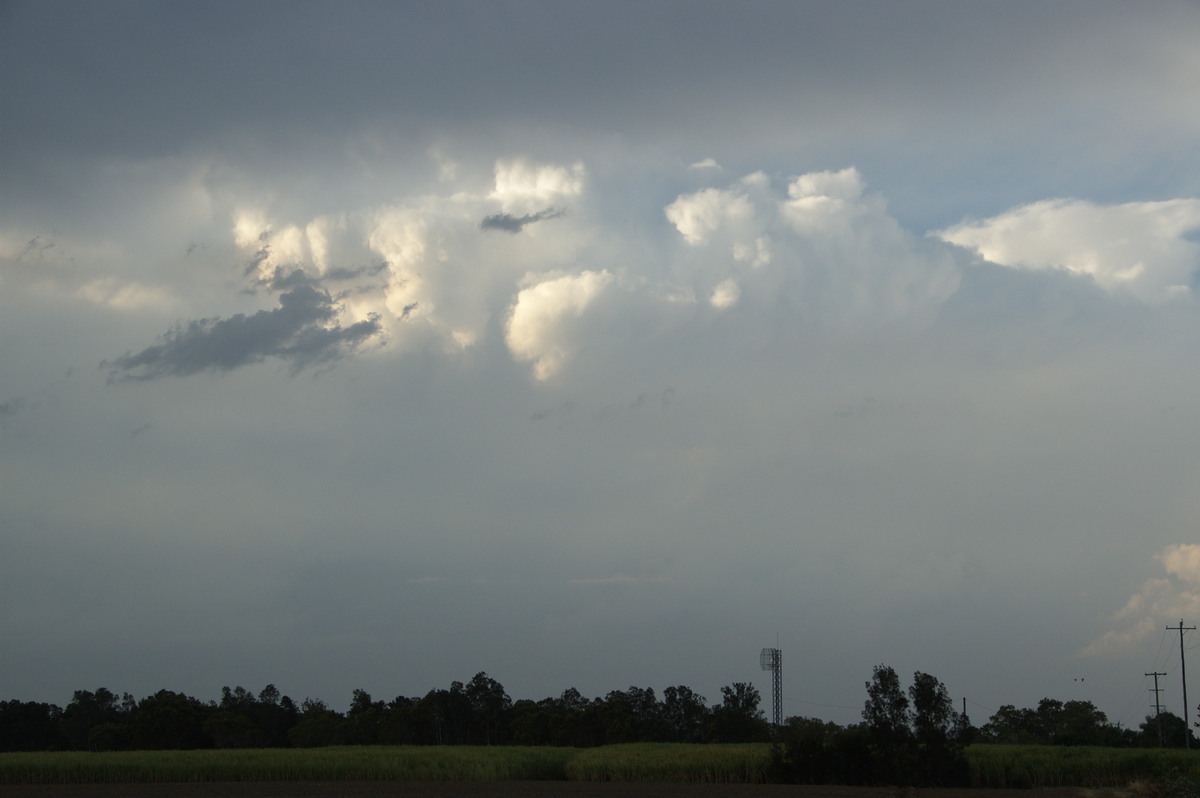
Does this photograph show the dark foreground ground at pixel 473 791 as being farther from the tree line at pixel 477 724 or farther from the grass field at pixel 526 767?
the tree line at pixel 477 724

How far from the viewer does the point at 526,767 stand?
59438mm

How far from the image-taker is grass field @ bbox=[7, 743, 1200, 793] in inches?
2046

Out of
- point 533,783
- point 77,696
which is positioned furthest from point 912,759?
point 77,696

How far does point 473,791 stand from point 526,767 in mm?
13186

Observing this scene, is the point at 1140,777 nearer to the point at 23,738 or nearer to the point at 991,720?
the point at 991,720

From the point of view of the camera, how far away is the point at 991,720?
10456 cm

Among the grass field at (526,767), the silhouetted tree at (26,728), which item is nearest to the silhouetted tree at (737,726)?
the grass field at (526,767)

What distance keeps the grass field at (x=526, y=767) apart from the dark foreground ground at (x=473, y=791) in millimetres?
1997

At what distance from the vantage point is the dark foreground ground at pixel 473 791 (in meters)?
44.3

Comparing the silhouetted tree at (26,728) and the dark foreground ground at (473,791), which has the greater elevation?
the dark foreground ground at (473,791)

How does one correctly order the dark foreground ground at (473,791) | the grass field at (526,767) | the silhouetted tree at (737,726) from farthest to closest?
the silhouetted tree at (737,726)
the grass field at (526,767)
the dark foreground ground at (473,791)

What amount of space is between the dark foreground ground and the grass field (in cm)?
200

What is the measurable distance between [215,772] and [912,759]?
121ft

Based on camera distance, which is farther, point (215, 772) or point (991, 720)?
point (991, 720)
